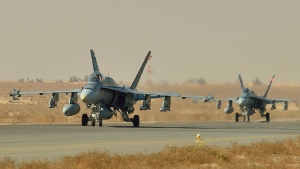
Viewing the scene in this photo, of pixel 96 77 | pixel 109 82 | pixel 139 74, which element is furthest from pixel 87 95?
pixel 139 74

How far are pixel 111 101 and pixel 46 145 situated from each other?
71.7ft

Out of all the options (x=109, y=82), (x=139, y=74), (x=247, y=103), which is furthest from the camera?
(x=247, y=103)

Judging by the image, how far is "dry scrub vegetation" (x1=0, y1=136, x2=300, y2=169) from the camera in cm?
1655

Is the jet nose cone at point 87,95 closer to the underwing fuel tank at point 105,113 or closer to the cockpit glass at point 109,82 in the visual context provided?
the underwing fuel tank at point 105,113

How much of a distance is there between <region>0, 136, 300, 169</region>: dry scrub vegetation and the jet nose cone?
2263cm

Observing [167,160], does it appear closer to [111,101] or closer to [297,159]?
[297,159]

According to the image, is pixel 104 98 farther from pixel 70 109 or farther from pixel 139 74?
pixel 139 74

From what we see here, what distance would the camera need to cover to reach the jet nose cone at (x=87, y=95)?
4347 cm

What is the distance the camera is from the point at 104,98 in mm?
45625

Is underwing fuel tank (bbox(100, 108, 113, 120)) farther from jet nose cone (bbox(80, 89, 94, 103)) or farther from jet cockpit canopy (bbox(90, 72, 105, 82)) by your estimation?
jet cockpit canopy (bbox(90, 72, 105, 82))

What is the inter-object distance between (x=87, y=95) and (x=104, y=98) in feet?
7.63

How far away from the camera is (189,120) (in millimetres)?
64938

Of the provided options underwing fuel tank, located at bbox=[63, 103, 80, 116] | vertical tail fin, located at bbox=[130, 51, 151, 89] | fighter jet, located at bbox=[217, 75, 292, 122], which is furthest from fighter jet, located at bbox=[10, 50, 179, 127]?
fighter jet, located at bbox=[217, 75, 292, 122]

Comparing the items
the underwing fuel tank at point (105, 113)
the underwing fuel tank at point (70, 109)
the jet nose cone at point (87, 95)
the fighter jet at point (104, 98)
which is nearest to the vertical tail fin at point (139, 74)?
the fighter jet at point (104, 98)
